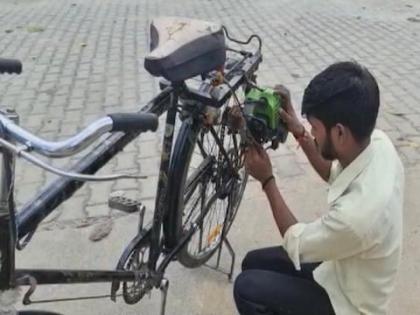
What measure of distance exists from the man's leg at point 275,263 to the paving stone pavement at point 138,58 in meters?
1.13

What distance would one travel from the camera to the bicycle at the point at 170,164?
1451 mm

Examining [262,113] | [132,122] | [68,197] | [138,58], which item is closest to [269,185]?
[262,113]

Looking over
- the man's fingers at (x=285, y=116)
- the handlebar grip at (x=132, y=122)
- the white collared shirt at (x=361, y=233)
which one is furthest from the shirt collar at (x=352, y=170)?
the handlebar grip at (x=132, y=122)

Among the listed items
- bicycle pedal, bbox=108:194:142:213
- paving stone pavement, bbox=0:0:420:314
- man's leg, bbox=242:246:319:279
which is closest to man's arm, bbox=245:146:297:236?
man's leg, bbox=242:246:319:279

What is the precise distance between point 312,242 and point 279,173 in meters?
1.87

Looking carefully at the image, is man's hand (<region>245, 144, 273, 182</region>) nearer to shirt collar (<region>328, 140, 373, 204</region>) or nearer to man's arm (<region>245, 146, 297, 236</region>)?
man's arm (<region>245, 146, 297, 236</region>)

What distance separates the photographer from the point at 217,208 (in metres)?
2.95

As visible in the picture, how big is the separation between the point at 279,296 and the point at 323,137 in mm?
634

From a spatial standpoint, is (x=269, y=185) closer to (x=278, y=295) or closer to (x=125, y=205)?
(x=278, y=295)

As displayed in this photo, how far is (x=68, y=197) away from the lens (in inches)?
76.0

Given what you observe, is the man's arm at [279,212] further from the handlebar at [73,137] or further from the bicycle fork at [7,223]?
the bicycle fork at [7,223]

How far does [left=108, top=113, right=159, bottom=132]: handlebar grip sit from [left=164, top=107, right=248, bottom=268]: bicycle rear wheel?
0.81 meters

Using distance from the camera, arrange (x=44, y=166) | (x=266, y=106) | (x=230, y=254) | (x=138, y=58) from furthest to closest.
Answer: (x=138, y=58)
(x=230, y=254)
(x=266, y=106)
(x=44, y=166)

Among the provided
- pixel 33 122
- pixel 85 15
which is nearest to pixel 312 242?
pixel 33 122
